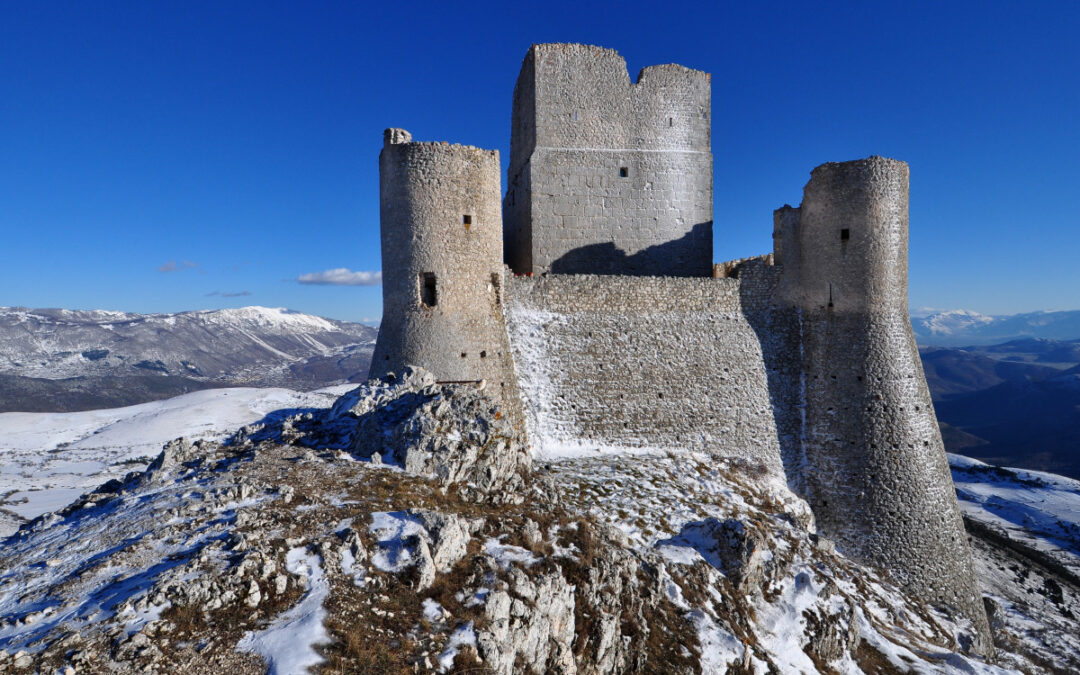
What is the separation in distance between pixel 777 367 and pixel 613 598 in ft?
47.4

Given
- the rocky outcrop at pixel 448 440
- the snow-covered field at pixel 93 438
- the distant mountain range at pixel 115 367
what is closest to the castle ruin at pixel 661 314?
the rocky outcrop at pixel 448 440

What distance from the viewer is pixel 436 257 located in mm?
16562

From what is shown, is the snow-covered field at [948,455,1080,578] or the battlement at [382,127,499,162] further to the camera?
the snow-covered field at [948,455,1080,578]

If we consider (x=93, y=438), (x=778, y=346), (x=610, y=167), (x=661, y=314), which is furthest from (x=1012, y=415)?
(x=93, y=438)

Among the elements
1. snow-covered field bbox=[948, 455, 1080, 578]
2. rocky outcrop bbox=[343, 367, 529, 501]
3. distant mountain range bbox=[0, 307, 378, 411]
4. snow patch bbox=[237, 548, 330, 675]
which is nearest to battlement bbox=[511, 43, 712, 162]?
rocky outcrop bbox=[343, 367, 529, 501]

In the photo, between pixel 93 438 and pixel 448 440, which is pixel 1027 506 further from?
pixel 93 438

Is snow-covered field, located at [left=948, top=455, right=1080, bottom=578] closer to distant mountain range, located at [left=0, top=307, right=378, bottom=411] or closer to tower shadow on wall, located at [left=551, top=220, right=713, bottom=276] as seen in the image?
tower shadow on wall, located at [left=551, top=220, right=713, bottom=276]

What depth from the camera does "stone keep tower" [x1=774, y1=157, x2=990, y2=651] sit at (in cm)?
1836

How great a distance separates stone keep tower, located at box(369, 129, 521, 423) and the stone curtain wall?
6.77 ft

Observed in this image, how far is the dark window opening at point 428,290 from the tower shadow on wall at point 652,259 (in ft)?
23.7

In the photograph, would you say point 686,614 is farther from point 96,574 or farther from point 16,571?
point 16,571

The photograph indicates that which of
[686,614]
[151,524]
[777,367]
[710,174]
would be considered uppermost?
[710,174]

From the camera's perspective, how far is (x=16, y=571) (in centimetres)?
857

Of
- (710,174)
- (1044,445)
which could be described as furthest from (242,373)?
(1044,445)
